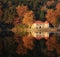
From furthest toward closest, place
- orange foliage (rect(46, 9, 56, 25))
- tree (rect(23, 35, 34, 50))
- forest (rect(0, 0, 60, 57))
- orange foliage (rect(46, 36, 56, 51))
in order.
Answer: orange foliage (rect(46, 9, 56, 25))
forest (rect(0, 0, 60, 57))
tree (rect(23, 35, 34, 50))
orange foliage (rect(46, 36, 56, 51))

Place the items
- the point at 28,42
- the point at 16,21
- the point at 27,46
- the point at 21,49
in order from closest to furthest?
the point at 21,49
the point at 27,46
the point at 28,42
the point at 16,21

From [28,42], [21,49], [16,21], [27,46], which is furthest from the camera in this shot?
[16,21]

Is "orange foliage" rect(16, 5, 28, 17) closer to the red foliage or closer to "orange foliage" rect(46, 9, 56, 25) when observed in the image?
the red foliage

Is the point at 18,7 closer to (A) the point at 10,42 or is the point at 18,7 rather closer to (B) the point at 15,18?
(B) the point at 15,18

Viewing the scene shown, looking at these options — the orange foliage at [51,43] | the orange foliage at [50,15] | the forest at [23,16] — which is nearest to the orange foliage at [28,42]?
the forest at [23,16]

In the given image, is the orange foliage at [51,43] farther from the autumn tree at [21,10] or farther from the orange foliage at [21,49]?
the autumn tree at [21,10]

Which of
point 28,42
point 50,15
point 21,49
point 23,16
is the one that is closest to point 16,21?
point 23,16

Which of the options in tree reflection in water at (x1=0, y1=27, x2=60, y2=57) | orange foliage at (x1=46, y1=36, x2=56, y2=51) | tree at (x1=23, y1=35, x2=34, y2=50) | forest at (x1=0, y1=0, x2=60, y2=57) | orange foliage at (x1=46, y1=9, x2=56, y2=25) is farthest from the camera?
orange foliage at (x1=46, y1=9, x2=56, y2=25)

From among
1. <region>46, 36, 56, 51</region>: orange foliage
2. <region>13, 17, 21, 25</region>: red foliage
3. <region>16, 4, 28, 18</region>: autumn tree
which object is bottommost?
<region>13, 17, 21, 25</region>: red foliage

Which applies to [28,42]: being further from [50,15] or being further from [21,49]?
[50,15]

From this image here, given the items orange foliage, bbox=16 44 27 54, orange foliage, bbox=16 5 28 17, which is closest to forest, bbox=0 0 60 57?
orange foliage, bbox=16 5 28 17

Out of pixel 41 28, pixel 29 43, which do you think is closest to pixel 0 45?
pixel 29 43
